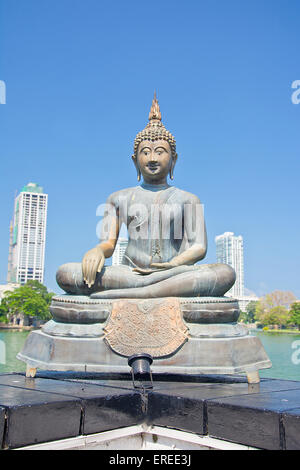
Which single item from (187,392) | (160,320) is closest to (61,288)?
(160,320)

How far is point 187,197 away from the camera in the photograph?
218 inches

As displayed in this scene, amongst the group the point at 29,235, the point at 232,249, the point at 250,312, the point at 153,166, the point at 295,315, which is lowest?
the point at 295,315

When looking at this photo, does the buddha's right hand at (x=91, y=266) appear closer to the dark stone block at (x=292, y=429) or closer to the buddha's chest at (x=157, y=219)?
the buddha's chest at (x=157, y=219)

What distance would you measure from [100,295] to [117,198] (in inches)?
57.7

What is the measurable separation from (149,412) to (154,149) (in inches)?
127

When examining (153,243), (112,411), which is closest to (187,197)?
(153,243)

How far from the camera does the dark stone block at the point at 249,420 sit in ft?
8.68

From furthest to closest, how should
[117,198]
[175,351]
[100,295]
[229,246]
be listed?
[229,246] → [117,198] → [100,295] → [175,351]

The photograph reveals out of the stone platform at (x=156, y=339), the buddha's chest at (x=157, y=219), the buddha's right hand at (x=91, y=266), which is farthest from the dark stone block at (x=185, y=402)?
the buddha's chest at (x=157, y=219)

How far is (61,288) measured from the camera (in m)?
4.82

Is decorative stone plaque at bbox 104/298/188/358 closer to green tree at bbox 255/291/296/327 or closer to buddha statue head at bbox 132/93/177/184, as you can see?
buddha statue head at bbox 132/93/177/184

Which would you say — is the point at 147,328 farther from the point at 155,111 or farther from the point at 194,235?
the point at 155,111
